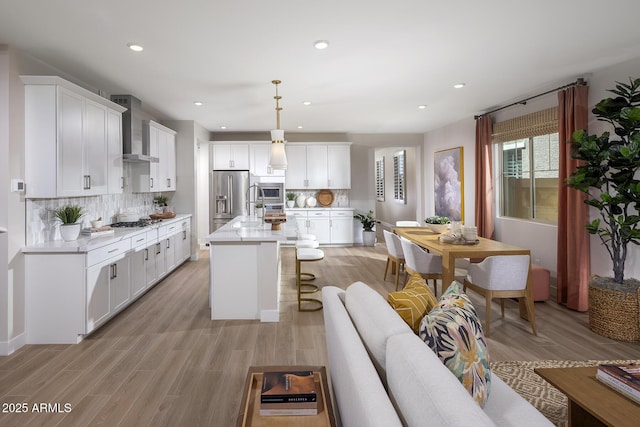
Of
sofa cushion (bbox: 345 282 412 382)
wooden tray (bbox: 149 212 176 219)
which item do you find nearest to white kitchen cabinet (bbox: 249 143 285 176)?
wooden tray (bbox: 149 212 176 219)

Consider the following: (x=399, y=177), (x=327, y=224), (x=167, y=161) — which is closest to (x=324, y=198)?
(x=327, y=224)

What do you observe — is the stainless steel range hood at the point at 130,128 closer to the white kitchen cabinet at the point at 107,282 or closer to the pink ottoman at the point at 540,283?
the white kitchen cabinet at the point at 107,282

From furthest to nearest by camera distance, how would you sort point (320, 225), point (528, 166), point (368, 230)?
point (368, 230)
point (320, 225)
point (528, 166)

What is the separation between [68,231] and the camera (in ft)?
11.6

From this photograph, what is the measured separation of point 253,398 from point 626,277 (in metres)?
4.11

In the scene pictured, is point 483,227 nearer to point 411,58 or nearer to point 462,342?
point 411,58

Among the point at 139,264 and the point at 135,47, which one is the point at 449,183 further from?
the point at 135,47

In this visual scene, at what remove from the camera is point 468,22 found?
2891 mm

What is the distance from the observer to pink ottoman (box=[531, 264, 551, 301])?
430 centimetres

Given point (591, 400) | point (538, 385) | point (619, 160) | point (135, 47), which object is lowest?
point (538, 385)

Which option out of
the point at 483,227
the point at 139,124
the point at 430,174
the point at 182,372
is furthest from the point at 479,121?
the point at 182,372

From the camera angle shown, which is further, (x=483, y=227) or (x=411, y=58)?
(x=483, y=227)

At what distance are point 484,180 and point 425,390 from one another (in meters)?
5.61

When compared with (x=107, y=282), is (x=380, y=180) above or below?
above
